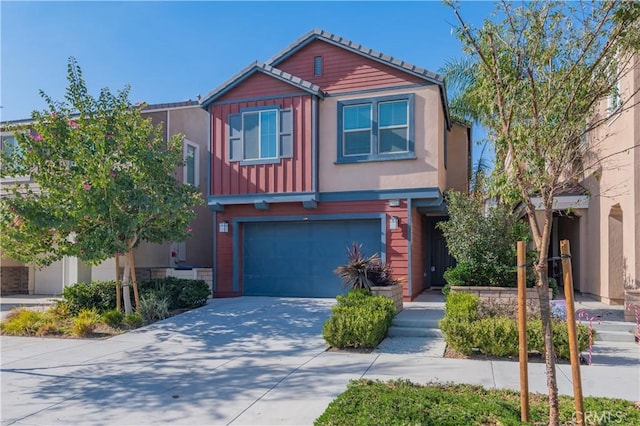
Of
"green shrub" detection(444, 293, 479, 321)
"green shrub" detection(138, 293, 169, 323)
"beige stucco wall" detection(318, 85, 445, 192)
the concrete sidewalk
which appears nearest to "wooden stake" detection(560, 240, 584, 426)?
the concrete sidewalk

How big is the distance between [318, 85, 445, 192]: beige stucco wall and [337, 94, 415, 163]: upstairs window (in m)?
0.16

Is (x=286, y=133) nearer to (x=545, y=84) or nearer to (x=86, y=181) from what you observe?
(x=86, y=181)

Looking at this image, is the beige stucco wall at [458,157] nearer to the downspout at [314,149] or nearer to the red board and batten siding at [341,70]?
the red board and batten siding at [341,70]

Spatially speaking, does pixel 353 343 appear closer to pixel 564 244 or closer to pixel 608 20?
pixel 564 244

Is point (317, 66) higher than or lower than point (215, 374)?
higher

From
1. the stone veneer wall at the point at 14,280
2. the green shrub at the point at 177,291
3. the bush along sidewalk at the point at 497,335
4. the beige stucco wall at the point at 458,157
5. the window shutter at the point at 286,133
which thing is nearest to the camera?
the bush along sidewalk at the point at 497,335

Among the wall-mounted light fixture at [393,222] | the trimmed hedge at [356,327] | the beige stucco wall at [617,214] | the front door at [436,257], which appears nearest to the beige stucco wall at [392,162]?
the wall-mounted light fixture at [393,222]

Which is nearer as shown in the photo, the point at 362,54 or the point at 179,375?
the point at 179,375

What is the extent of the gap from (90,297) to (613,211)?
13.0 m

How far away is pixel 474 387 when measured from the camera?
566 centimetres

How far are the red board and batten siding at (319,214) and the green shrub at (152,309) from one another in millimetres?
3361

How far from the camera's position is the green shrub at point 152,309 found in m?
10.6

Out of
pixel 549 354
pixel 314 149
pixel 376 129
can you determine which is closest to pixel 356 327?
pixel 549 354

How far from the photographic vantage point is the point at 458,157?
16.8 m
